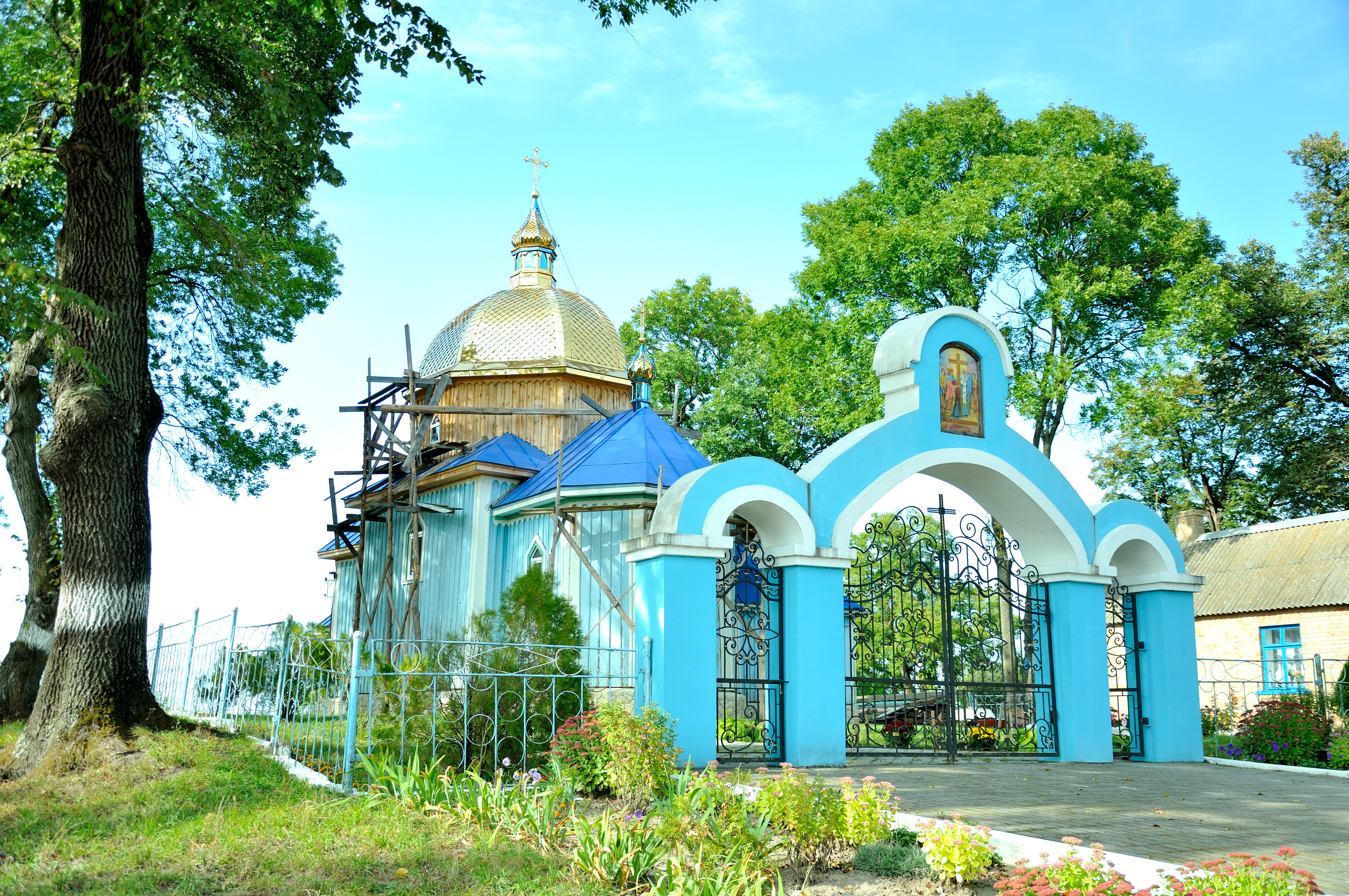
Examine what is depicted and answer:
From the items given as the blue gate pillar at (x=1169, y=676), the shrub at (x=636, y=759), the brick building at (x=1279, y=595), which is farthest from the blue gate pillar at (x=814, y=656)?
the brick building at (x=1279, y=595)

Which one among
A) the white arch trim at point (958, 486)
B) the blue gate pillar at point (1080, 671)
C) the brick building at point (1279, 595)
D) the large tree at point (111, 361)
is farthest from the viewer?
the brick building at point (1279, 595)

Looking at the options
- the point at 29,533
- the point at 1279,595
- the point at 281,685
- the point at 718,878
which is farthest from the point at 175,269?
the point at 1279,595

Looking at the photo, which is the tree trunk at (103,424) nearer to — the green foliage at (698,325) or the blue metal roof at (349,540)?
the blue metal roof at (349,540)

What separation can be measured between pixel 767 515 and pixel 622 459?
7274 millimetres

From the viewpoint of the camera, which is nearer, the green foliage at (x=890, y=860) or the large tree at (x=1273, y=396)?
the green foliage at (x=890, y=860)

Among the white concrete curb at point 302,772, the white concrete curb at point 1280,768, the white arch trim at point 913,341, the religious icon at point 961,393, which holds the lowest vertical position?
the white concrete curb at point 1280,768

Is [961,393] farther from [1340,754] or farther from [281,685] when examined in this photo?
[281,685]

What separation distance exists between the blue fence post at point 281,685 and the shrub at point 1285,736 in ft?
39.2

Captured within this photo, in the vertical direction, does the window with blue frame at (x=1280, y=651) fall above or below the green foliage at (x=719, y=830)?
above

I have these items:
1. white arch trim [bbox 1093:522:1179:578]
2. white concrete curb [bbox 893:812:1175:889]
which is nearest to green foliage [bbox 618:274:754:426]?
white arch trim [bbox 1093:522:1179:578]

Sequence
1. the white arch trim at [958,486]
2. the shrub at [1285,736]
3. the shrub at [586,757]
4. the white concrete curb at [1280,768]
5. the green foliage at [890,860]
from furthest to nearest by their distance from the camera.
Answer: the shrub at [1285,736], the white concrete curb at [1280,768], the white arch trim at [958,486], the shrub at [586,757], the green foliage at [890,860]

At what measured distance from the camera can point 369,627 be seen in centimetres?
1991

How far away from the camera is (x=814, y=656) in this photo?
1021cm

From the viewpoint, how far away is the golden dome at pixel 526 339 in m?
23.1
